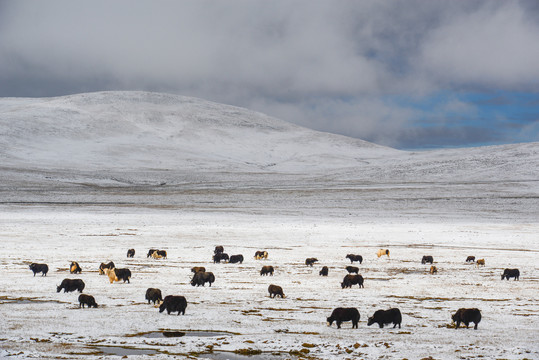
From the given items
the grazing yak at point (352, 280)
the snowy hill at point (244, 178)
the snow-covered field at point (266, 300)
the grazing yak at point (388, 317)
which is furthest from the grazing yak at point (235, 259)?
the snowy hill at point (244, 178)

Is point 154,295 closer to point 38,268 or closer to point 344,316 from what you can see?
point 344,316

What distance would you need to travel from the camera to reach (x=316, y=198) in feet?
307

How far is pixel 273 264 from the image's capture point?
30.7m

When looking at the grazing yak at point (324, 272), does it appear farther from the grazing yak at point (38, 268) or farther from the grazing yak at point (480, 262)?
the grazing yak at point (38, 268)

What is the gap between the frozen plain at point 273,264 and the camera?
1351cm

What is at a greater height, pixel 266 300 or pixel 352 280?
pixel 352 280

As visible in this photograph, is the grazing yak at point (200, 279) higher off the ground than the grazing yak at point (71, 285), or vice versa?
the grazing yak at point (200, 279)

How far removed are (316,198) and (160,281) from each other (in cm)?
7095

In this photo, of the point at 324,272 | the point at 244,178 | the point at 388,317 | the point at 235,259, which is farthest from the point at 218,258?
the point at 244,178

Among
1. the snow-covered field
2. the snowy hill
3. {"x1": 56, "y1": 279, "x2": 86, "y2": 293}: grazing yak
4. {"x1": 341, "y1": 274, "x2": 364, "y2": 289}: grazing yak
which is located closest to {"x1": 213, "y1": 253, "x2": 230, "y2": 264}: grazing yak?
the snow-covered field

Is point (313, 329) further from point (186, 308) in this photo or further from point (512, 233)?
point (512, 233)

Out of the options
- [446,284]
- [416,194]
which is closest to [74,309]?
[446,284]

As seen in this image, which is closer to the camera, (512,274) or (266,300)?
(266,300)

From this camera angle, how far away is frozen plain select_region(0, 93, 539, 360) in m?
13.5
